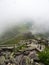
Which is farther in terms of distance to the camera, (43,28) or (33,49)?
(43,28)

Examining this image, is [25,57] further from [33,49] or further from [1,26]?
[1,26]

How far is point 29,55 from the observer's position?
5281 cm

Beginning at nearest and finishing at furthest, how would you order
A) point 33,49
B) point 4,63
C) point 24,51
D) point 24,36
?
point 4,63 < point 24,51 < point 33,49 < point 24,36

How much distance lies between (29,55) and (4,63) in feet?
Answer: 20.7

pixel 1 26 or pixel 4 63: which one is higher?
pixel 1 26

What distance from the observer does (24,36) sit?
366 ft

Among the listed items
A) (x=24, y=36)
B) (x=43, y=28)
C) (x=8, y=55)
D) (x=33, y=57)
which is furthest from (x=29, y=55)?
(x=43, y=28)

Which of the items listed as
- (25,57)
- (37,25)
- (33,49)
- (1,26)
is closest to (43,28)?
(37,25)

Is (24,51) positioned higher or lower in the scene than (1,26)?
lower

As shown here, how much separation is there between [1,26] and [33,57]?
101 meters

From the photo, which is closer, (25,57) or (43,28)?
(25,57)

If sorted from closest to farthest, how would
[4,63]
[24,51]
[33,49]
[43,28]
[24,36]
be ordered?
[4,63] < [24,51] < [33,49] < [24,36] < [43,28]

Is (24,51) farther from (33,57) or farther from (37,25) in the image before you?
(37,25)

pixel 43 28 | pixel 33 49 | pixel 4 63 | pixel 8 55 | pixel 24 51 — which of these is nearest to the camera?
pixel 4 63
